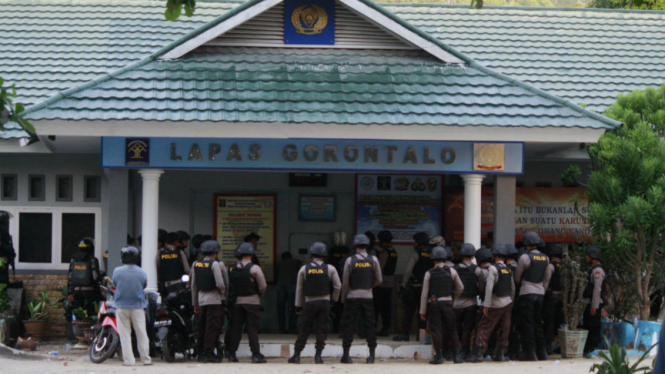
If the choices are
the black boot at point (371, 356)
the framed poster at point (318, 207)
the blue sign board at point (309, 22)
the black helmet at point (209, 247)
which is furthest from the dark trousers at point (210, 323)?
the blue sign board at point (309, 22)

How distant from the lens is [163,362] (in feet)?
36.2

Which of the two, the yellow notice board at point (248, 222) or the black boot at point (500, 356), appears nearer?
the black boot at point (500, 356)

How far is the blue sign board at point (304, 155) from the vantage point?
1131cm

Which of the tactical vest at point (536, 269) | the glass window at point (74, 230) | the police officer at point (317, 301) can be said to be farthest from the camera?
the glass window at point (74, 230)

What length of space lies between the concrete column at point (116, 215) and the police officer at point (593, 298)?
253 inches

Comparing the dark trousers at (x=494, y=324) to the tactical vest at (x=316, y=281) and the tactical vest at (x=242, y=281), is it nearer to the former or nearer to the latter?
the tactical vest at (x=316, y=281)

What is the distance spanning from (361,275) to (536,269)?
2342mm

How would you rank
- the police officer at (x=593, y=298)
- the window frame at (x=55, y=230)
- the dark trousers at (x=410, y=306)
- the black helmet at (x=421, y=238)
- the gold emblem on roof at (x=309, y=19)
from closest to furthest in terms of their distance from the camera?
the police officer at (x=593, y=298), the gold emblem on roof at (x=309, y=19), the dark trousers at (x=410, y=306), the black helmet at (x=421, y=238), the window frame at (x=55, y=230)

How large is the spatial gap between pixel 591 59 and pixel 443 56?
12.9 ft

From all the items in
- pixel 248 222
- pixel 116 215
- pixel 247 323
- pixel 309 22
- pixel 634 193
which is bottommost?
pixel 247 323

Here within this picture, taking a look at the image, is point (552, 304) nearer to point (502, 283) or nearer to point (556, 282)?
point (556, 282)

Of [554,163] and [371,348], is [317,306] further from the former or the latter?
[554,163]

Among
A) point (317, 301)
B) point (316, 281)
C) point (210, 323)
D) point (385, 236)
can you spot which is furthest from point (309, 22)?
point (210, 323)

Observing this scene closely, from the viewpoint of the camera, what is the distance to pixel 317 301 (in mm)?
11000
